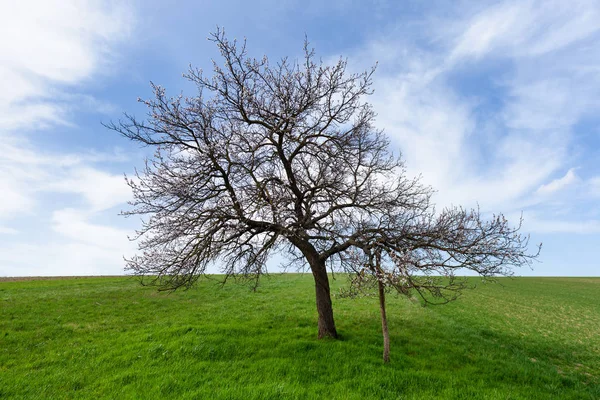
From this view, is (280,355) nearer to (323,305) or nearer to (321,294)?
(323,305)

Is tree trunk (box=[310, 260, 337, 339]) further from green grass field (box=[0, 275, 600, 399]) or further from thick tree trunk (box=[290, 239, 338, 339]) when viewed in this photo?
green grass field (box=[0, 275, 600, 399])

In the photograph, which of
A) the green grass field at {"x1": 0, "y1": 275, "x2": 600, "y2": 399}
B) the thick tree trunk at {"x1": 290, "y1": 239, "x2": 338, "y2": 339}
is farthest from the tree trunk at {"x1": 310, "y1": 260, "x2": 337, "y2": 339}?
the green grass field at {"x1": 0, "y1": 275, "x2": 600, "y2": 399}

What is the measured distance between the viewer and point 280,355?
11414mm

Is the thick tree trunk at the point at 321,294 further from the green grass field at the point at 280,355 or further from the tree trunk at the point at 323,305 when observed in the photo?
the green grass field at the point at 280,355

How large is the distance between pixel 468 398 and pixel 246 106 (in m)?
11.8


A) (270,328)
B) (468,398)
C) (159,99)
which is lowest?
(468,398)

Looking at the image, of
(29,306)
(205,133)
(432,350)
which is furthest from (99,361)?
(29,306)

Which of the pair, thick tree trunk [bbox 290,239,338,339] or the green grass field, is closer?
the green grass field

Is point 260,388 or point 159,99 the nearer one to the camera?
point 260,388

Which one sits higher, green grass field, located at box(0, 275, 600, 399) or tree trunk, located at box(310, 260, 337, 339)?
tree trunk, located at box(310, 260, 337, 339)

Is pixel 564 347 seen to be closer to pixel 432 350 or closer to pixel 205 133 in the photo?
pixel 432 350

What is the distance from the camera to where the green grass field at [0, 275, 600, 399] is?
920cm

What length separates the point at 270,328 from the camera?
1559cm

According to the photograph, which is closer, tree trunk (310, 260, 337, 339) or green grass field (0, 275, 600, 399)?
green grass field (0, 275, 600, 399)
